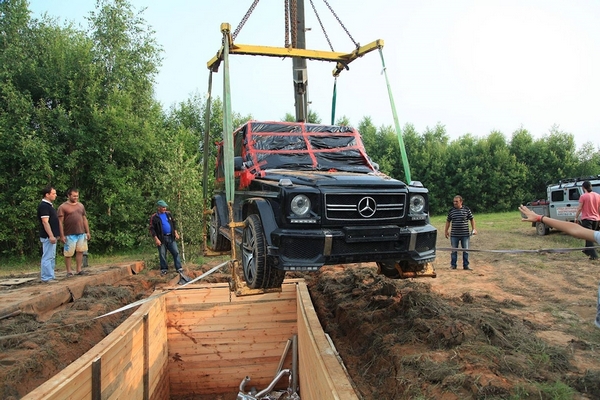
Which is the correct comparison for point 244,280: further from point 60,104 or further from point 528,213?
point 60,104

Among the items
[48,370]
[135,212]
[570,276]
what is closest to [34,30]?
[135,212]

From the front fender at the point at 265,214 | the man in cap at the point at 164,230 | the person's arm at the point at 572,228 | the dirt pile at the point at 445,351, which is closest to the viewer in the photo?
the person's arm at the point at 572,228

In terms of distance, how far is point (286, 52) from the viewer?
17.0 feet

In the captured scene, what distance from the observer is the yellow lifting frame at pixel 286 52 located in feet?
16.4

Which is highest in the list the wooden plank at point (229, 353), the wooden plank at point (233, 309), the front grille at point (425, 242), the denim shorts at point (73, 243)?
the front grille at point (425, 242)

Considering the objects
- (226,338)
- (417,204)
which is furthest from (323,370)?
(226,338)

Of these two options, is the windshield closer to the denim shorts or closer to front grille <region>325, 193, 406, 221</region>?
front grille <region>325, 193, 406, 221</region>

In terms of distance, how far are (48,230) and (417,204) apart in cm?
669

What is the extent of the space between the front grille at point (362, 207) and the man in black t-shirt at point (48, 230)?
6.16 metres

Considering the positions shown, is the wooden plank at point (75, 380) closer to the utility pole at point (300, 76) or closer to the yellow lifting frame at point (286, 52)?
the yellow lifting frame at point (286, 52)

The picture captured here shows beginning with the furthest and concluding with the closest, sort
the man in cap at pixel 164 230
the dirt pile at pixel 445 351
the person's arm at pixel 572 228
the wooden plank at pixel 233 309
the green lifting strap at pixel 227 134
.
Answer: the man in cap at pixel 164 230
the wooden plank at pixel 233 309
the green lifting strap at pixel 227 134
the dirt pile at pixel 445 351
the person's arm at pixel 572 228

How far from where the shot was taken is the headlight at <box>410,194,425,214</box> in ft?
15.0

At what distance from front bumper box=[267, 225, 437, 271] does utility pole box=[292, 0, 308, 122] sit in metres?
5.62

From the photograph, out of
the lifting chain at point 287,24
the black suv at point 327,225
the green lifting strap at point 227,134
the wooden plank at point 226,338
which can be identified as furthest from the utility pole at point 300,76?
the green lifting strap at point 227,134
